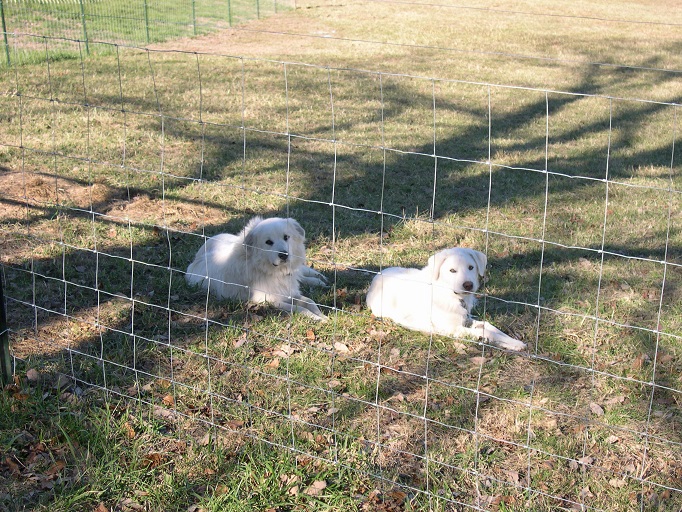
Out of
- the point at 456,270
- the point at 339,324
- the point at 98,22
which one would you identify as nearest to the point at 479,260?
the point at 456,270

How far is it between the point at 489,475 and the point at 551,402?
83cm

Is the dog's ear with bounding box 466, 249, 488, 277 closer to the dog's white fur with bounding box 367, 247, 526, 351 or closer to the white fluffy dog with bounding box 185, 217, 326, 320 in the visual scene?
the dog's white fur with bounding box 367, 247, 526, 351

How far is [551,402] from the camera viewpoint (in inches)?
165

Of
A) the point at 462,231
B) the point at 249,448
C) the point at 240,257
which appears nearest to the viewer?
the point at 249,448

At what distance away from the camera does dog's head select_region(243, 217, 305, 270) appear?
5129 millimetres

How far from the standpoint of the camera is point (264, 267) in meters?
5.25

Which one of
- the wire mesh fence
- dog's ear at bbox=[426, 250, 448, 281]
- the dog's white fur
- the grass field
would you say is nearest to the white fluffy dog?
the grass field

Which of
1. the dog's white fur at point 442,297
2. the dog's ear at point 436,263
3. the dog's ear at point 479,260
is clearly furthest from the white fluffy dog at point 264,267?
the dog's ear at point 479,260

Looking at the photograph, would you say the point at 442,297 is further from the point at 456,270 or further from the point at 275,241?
the point at 275,241

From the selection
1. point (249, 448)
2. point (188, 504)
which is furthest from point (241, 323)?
point (188, 504)

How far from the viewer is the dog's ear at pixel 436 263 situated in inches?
185

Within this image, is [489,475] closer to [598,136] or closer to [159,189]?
[159,189]

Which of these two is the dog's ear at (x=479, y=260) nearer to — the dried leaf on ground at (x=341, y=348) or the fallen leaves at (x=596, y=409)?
the dried leaf on ground at (x=341, y=348)

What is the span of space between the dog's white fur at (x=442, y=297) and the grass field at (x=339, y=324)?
0.38 ft
